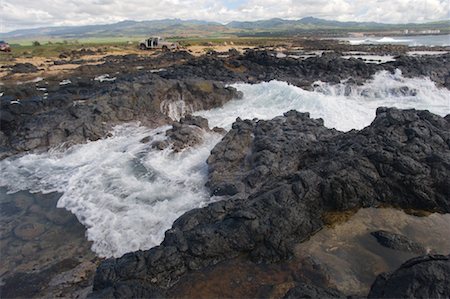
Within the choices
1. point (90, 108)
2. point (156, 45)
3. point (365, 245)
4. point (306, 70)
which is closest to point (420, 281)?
point (365, 245)

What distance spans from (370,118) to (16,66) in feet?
141

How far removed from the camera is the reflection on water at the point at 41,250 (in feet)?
29.3

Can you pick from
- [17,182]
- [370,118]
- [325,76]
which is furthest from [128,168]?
[325,76]

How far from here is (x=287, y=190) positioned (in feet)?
33.9

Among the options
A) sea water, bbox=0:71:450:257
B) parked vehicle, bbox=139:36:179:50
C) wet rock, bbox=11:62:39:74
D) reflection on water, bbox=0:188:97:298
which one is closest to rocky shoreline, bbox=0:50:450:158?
sea water, bbox=0:71:450:257

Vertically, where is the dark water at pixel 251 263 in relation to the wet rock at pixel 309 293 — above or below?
below

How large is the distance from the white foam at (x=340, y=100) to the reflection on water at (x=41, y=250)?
39.7ft

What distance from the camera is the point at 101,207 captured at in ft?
43.2

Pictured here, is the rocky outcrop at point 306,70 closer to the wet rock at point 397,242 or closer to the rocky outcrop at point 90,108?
the rocky outcrop at point 90,108

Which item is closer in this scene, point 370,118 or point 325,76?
point 370,118

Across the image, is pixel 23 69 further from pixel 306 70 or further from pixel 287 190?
pixel 287 190

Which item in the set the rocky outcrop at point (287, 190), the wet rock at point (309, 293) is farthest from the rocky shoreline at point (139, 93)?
the wet rock at point (309, 293)

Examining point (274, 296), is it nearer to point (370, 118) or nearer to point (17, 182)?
point (17, 182)

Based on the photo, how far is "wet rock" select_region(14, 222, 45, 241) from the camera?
1132 centimetres
